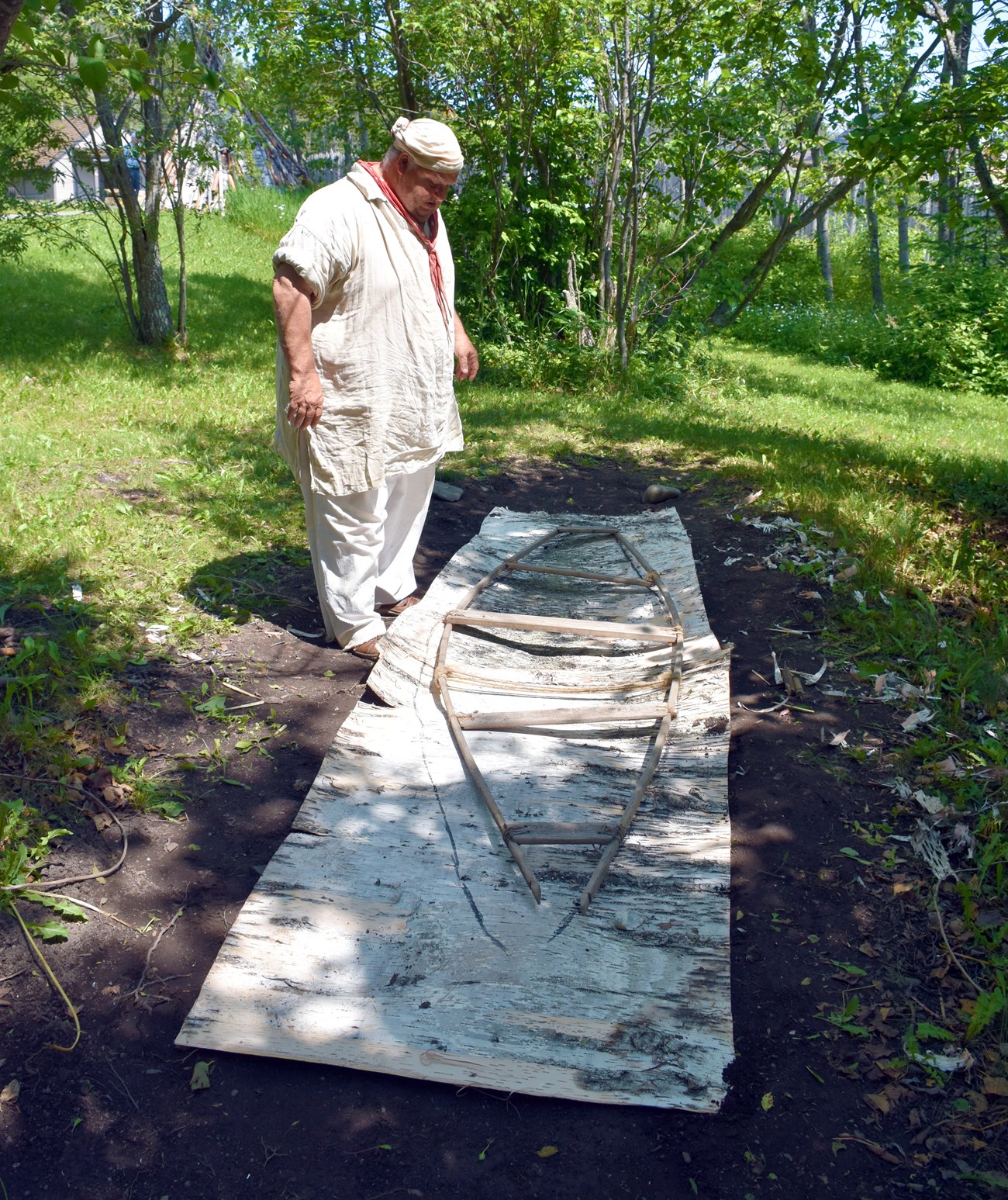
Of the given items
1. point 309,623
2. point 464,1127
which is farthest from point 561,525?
point 464,1127

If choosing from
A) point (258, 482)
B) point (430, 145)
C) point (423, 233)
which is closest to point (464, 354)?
point (423, 233)

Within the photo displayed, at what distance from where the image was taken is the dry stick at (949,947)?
254 centimetres

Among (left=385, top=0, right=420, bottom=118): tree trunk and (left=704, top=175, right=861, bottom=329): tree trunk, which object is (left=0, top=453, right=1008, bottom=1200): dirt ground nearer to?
(left=385, top=0, right=420, bottom=118): tree trunk

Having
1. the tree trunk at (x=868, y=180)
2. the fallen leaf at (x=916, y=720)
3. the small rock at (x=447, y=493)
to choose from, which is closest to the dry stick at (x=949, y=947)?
the fallen leaf at (x=916, y=720)

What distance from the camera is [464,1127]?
2.17 metres

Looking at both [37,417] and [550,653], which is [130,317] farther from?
[550,653]

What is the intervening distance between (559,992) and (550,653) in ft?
7.09

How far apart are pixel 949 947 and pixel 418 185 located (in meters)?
3.28

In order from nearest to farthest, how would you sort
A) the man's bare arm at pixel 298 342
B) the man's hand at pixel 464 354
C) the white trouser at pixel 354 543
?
the man's bare arm at pixel 298 342 < the white trouser at pixel 354 543 < the man's hand at pixel 464 354

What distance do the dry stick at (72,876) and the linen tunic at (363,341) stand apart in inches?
58.8

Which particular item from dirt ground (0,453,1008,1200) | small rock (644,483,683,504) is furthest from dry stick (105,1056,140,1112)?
small rock (644,483,683,504)

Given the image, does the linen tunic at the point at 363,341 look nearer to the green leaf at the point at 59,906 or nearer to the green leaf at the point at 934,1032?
the green leaf at the point at 59,906

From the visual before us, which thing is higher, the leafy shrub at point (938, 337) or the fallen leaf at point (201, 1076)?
the leafy shrub at point (938, 337)

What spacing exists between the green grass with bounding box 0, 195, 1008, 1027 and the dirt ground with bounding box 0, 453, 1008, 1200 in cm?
40
